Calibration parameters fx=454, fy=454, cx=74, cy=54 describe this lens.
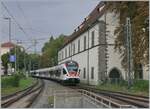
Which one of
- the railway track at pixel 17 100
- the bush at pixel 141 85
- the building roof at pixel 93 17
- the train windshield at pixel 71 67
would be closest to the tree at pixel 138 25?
the bush at pixel 141 85

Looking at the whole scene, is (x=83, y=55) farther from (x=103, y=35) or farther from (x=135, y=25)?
(x=135, y=25)

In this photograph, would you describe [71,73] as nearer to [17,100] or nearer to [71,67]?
[71,67]

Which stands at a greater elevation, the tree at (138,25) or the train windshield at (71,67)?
the tree at (138,25)

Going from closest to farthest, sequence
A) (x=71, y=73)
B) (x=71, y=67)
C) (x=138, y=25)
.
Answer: (x=138, y=25) < (x=71, y=73) < (x=71, y=67)

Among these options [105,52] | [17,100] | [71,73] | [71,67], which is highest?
[105,52]

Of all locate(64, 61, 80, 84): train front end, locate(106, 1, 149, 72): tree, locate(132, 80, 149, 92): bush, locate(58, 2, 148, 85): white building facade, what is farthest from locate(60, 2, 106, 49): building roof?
locate(132, 80, 149, 92): bush

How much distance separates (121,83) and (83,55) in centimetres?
2552

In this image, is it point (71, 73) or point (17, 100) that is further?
point (71, 73)

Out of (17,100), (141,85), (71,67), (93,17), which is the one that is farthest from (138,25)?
(93,17)

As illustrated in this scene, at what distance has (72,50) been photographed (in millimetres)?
94562

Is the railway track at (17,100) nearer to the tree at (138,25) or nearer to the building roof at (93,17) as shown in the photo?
the tree at (138,25)

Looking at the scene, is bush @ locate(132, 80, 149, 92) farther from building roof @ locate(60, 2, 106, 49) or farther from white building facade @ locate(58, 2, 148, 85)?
building roof @ locate(60, 2, 106, 49)

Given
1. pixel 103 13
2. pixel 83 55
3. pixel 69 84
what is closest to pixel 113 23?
pixel 103 13

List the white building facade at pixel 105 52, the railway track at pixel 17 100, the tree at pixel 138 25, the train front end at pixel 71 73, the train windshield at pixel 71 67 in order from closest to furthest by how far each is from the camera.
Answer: the railway track at pixel 17 100
the tree at pixel 138 25
the train front end at pixel 71 73
the train windshield at pixel 71 67
the white building facade at pixel 105 52
